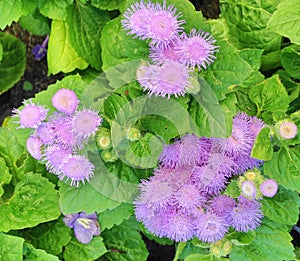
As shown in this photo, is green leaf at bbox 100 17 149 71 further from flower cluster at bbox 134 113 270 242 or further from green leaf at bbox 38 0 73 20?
flower cluster at bbox 134 113 270 242

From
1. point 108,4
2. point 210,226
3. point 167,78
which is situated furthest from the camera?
point 108,4

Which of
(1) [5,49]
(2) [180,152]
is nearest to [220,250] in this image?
(2) [180,152]

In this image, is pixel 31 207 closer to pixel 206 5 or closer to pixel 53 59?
pixel 53 59

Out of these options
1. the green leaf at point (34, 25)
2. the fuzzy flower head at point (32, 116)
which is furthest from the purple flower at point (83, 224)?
the green leaf at point (34, 25)

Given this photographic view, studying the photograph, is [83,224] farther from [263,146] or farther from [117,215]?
[263,146]

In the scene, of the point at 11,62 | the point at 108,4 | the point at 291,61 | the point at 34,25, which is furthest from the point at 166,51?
the point at 11,62

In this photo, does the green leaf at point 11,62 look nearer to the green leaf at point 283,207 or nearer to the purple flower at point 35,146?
the purple flower at point 35,146
